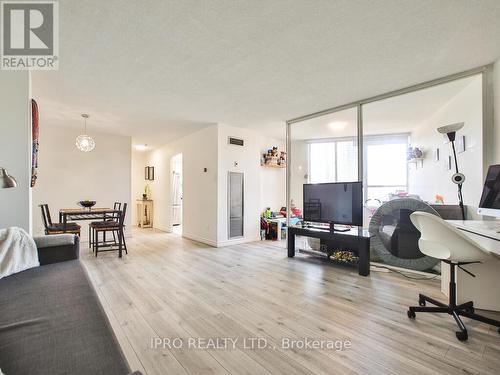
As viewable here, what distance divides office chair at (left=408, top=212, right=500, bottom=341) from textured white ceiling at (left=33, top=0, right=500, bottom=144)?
1567 millimetres

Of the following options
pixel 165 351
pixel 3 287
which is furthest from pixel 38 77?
pixel 165 351

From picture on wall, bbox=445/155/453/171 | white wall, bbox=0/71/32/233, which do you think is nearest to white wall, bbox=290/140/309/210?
picture on wall, bbox=445/155/453/171

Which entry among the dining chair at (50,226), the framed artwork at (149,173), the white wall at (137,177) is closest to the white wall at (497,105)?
the dining chair at (50,226)

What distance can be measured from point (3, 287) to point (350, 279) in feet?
10.6

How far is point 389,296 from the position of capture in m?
2.52

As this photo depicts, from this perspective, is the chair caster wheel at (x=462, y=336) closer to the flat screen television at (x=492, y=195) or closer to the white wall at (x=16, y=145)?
the flat screen television at (x=492, y=195)

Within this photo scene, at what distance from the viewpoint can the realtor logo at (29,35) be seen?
6.18 ft

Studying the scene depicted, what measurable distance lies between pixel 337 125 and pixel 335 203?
2201 millimetres

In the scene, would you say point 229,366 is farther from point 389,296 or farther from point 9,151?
point 9,151

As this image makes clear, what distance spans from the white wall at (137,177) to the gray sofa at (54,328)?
6309 millimetres

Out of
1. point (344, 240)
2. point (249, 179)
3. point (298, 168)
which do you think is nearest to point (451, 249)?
point (344, 240)

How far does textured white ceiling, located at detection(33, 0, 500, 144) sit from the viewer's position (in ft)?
6.04

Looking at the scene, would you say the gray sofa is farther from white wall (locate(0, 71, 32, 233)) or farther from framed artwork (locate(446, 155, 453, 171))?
framed artwork (locate(446, 155, 453, 171))

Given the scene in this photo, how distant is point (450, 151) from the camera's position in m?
3.51
